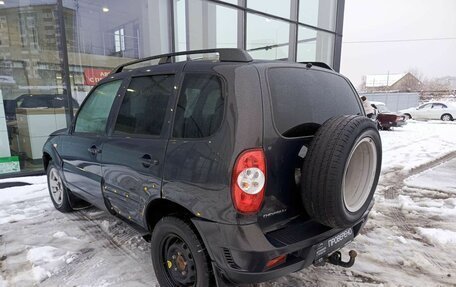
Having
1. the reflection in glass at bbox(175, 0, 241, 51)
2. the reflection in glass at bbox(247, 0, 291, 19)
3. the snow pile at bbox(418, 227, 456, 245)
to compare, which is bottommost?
the snow pile at bbox(418, 227, 456, 245)

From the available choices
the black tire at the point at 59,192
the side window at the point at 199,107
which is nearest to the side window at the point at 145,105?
the side window at the point at 199,107

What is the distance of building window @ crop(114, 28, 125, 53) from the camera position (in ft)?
25.3

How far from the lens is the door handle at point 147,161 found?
7.47ft

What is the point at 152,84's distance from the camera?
258cm

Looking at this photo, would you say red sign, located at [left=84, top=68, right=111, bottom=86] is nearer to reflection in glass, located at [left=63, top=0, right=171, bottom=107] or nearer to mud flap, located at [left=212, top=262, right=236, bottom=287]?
reflection in glass, located at [left=63, top=0, right=171, bottom=107]

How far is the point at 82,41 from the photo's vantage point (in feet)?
23.2

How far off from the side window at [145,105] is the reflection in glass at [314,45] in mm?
9068

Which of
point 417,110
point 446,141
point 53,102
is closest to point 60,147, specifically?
point 53,102

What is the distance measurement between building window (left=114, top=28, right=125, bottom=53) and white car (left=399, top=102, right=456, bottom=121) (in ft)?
67.2

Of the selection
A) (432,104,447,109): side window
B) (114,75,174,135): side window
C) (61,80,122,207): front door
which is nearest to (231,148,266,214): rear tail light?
(114,75,174,135): side window

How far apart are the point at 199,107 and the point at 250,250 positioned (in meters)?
1.00

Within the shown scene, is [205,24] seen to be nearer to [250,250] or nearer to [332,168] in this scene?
[332,168]

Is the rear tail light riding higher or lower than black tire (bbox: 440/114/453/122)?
higher

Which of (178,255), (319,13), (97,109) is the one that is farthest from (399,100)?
(178,255)
